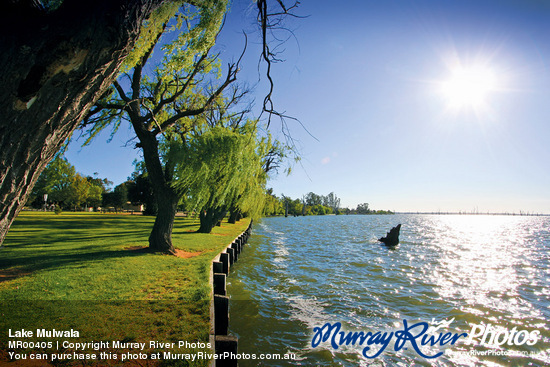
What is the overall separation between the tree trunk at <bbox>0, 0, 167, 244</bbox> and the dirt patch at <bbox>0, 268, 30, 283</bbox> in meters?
6.75

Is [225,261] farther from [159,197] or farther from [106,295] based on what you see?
[106,295]

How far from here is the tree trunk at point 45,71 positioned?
5.84 feet

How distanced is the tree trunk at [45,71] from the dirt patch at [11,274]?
675 cm

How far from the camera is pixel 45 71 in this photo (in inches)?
72.2

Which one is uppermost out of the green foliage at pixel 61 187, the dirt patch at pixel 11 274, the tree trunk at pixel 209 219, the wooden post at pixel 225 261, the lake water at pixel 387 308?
the green foliage at pixel 61 187

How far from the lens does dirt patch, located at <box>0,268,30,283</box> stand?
21.5 ft

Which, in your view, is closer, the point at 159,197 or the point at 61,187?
the point at 159,197

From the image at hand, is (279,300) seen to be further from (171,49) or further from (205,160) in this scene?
(171,49)

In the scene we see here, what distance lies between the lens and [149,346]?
396 centimetres

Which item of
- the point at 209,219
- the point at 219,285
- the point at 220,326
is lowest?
the point at 220,326

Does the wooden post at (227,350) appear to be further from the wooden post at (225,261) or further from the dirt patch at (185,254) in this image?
the dirt patch at (185,254)

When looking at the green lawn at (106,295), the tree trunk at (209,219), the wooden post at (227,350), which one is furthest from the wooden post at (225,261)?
the tree trunk at (209,219)

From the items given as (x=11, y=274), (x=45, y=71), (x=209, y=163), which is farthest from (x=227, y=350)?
(x=209, y=163)

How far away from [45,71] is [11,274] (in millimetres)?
8023
